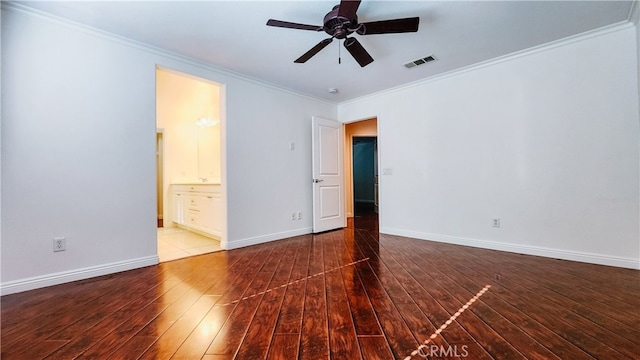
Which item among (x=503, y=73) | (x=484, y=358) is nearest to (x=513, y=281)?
(x=484, y=358)

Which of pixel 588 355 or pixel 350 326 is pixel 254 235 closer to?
pixel 350 326

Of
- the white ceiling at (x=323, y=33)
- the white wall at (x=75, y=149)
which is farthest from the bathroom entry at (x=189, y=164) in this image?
the white ceiling at (x=323, y=33)

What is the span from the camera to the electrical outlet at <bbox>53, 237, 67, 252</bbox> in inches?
90.9

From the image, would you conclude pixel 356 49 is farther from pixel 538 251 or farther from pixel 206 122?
pixel 206 122

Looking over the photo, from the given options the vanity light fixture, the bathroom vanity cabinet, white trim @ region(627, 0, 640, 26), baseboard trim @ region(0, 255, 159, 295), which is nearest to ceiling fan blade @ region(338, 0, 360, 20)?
white trim @ region(627, 0, 640, 26)

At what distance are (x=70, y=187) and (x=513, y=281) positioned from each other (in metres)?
3.95

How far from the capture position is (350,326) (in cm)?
157

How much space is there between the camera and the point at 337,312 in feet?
5.71

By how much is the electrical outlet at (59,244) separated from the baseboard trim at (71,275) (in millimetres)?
208

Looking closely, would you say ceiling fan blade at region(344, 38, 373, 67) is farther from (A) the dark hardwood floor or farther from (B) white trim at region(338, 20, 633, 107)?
(A) the dark hardwood floor

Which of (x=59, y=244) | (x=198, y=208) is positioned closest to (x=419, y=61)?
(x=198, y=208)

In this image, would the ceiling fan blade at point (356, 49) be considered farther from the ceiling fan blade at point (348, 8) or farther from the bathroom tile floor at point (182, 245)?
the bathroom tile floor at point (182, 245)

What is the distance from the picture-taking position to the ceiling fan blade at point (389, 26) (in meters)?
2.02

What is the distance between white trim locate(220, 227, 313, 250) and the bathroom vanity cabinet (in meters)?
0.50
